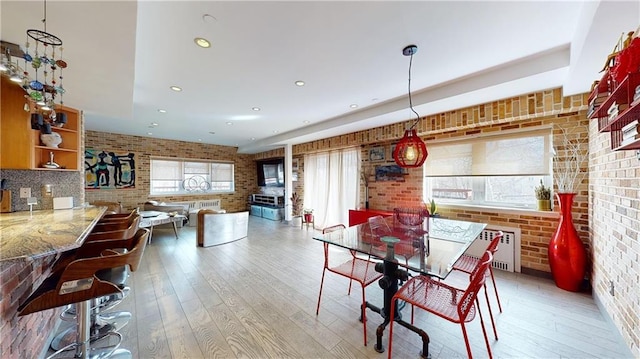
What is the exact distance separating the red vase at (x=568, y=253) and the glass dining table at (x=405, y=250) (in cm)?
82

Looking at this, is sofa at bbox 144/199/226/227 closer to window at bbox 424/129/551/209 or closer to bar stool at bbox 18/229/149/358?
bar stool at bbox 18/229/149/358

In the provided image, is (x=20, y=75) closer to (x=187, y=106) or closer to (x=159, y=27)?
(x=159, y=27)

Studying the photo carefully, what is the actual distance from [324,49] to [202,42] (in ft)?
3.44

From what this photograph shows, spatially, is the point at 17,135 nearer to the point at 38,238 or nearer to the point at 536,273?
the point at 38,238

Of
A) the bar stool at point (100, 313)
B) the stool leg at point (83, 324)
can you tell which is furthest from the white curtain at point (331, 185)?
the stool leg at point (83, 324)

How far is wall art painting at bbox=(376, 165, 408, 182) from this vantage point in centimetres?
421

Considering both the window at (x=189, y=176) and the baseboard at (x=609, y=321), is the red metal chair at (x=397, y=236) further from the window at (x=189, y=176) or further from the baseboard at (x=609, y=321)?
the window at (x=189, y=176)

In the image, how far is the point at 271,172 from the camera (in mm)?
7555

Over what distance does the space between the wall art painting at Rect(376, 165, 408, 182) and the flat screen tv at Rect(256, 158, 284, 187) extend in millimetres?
3488

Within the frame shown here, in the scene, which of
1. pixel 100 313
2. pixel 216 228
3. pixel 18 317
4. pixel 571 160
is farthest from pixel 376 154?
pixel 18 317

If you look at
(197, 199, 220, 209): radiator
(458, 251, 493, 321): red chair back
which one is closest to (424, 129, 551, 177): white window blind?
(458, 251, 493, 321): red chair back

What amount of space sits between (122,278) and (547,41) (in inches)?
153

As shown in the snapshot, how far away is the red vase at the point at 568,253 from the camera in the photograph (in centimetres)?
240

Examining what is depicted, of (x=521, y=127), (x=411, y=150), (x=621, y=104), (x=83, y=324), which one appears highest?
(x=521, y=127)
